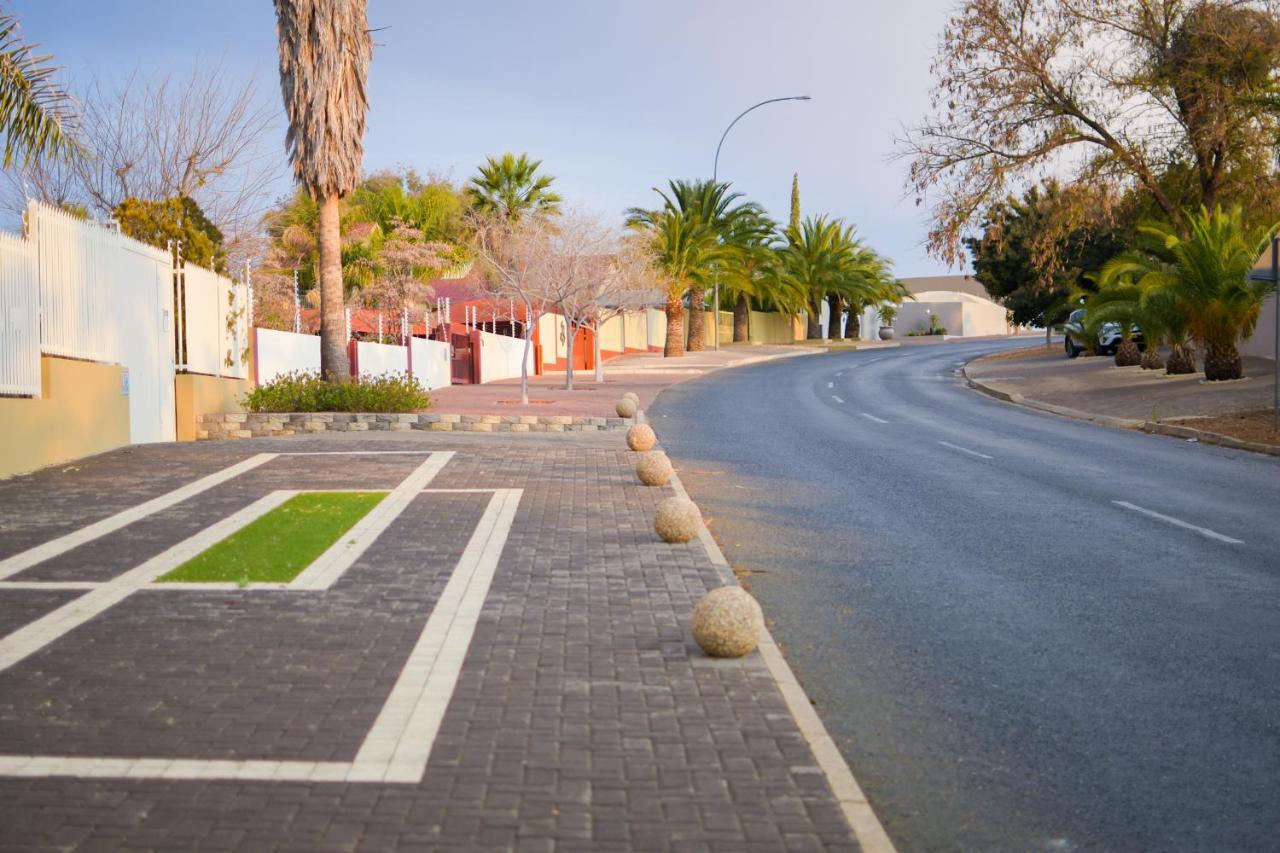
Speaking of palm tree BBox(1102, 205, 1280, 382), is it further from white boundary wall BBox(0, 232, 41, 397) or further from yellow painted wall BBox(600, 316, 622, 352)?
yellow painted wall BBox(600, 316, 622, 352)

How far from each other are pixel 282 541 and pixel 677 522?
332cm

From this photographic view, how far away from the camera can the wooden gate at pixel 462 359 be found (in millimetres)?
37000

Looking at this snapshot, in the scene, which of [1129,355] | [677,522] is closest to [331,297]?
[677,522]

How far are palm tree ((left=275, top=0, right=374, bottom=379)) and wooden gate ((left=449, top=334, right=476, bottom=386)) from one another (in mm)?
14745

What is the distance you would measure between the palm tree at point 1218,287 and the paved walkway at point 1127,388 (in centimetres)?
96

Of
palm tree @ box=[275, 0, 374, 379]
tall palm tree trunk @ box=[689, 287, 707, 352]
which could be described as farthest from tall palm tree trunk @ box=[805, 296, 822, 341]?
palm tree @ box=[275, 0, 374, 379]

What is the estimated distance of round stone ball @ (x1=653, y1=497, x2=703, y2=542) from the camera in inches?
378

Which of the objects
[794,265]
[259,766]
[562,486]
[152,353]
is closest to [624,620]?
[259,766]

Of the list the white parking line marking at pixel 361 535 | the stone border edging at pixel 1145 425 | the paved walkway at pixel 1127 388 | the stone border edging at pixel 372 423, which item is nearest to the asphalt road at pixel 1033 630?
the stone border edging at pixel 1145 425

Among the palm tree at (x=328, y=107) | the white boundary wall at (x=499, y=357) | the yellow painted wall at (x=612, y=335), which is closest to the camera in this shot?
the palm tree at (x=328, y=107)

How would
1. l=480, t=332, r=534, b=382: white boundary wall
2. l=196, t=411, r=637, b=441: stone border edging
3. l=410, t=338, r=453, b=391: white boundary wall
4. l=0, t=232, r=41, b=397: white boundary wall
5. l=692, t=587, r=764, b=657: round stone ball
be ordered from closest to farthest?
l=692, t=587, r=764, b=657: round stone ball → l=0, t=232, r=41, b=397: white boundary wall → l=196, t=411, r=637, b=441: stone border edging → l=410, t=338, r=453, b=391: white boundary wall → l=480, t=332, r=534, b=382: white boundary wall

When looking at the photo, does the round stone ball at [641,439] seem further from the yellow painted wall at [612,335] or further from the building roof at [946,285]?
the building roof at [946,285]

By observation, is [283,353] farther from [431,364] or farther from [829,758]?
[829,758]

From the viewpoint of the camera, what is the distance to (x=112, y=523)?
1059 centimetres
